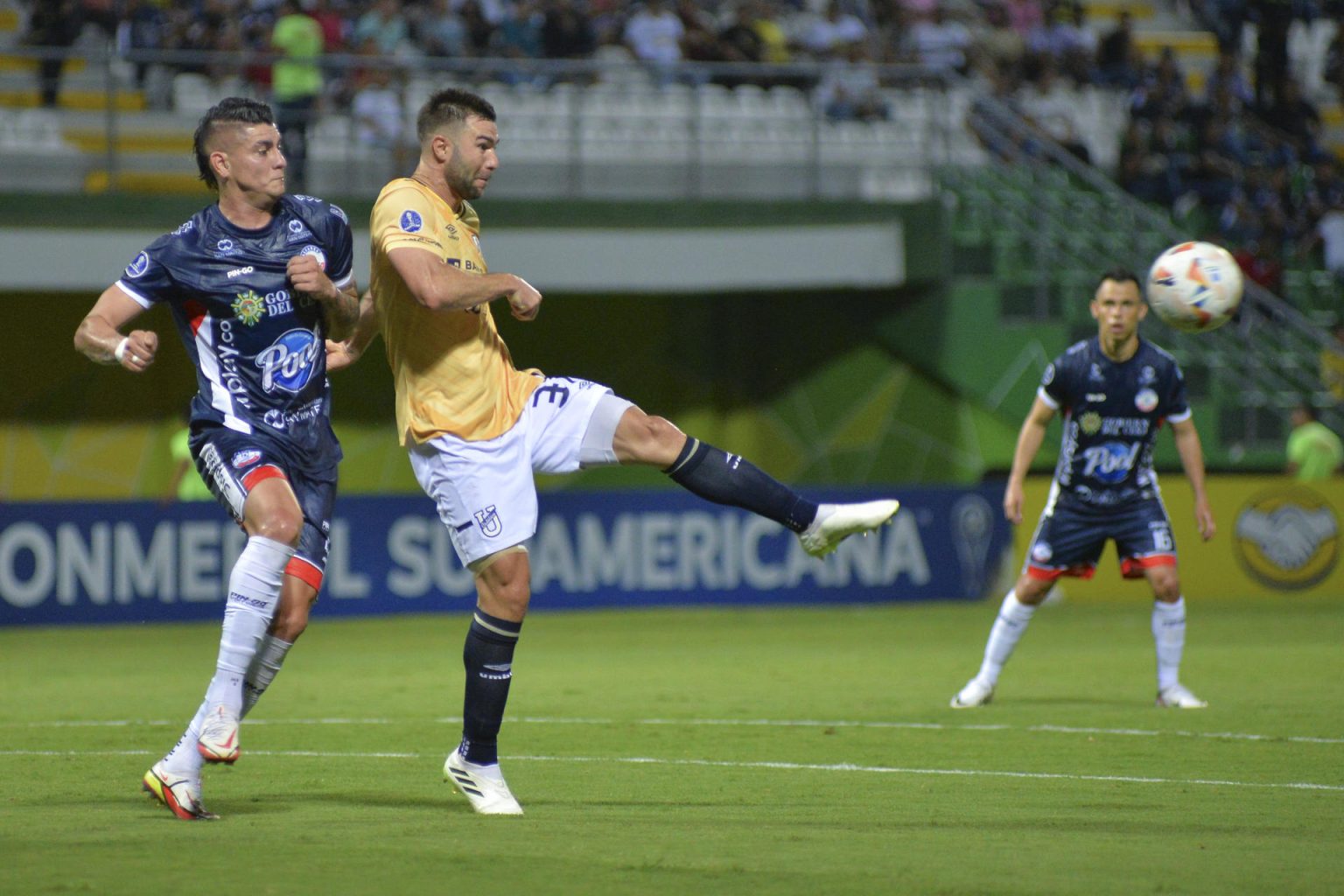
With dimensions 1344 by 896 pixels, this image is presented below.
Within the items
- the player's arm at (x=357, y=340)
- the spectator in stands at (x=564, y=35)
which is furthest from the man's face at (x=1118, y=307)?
the spectator in stands at (x=564, y=35)

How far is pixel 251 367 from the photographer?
6793 millimetres

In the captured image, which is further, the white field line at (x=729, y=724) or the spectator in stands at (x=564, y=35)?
the spectator in stands at (x=564, y=35)

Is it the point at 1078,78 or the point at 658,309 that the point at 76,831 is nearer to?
the point at 658,309

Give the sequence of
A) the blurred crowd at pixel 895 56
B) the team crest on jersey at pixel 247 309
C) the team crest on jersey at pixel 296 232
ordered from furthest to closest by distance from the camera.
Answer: the blurred crowd at pixel 895 56 < the team crest on jersey at pixel 296 232 < the team crest on jersey at pixel 247 309

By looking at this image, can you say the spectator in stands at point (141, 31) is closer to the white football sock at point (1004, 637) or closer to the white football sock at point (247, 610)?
the white football sock at point (1004, 637)

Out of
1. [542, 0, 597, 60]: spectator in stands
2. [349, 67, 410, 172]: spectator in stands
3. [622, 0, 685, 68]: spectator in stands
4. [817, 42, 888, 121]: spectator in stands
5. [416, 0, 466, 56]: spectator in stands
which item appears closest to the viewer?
[349, 67, 410, 172]: spectator in stands

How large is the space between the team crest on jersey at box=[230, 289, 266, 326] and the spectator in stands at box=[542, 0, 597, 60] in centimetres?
1556

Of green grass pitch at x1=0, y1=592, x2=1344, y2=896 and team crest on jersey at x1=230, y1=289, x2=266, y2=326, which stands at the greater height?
team crest on jersey at x1=230, y1=289, x2=266, y2=326

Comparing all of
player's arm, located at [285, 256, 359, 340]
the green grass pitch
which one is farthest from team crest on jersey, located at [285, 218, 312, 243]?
the green grass pitch

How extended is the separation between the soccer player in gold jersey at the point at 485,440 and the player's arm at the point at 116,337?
832mm

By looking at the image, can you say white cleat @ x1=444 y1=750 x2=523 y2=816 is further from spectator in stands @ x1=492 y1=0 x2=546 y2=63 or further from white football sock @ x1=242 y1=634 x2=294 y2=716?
spectator in stands @ x1=492 y1=0 x2=546 y2=63

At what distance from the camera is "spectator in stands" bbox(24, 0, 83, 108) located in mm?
20109

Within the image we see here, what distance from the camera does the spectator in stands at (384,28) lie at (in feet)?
70.7

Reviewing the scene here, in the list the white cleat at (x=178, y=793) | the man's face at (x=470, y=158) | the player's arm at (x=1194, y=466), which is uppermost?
the man's face at (x=470, y=158)
